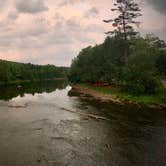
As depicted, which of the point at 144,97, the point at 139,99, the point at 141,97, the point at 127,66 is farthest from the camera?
the point at 127,66

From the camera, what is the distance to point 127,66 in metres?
52.4

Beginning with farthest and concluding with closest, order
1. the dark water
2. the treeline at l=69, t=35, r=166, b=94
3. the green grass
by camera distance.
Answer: the treeline at l=69, t=35, r=166, b=94, the green grass, the dark water

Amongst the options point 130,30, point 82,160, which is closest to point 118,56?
point 130,30

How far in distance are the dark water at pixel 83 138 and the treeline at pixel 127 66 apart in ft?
35.3

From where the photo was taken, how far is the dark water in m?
19.5

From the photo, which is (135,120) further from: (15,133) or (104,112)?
(15,133)

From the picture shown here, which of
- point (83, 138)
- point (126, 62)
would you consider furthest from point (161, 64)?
Answer: point (83, 138)

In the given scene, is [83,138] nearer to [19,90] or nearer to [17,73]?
[19,90]

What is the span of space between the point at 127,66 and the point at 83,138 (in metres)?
29.9

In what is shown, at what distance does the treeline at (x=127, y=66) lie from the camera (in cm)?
4878

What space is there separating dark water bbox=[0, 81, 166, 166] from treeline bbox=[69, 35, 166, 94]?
35.3 feet

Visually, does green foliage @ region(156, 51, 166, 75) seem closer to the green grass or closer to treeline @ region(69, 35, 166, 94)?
treeline @ region(69, 35, 166, 94)

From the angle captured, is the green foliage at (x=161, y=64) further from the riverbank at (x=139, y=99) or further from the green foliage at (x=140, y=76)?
the riverbank at (x=139, y=99)

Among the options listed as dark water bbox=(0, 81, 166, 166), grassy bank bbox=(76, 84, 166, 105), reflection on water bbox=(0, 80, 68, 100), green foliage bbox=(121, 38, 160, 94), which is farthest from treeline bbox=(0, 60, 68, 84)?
dark water bbox=(0, 81, 166, 166)
